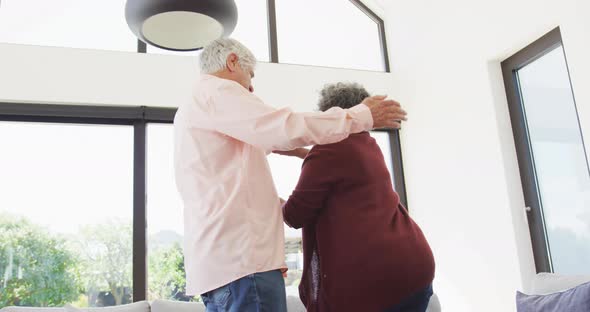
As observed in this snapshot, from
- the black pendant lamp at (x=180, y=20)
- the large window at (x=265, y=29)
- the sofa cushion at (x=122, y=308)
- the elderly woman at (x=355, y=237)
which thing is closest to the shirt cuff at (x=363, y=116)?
the elderly woman at (x=355, y=237)

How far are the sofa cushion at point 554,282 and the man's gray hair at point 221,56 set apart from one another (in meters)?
1.85

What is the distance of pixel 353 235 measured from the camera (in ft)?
4.42

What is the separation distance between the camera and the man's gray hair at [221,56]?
57.1 inches

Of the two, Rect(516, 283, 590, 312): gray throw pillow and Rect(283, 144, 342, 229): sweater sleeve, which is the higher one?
Rect(283, 144, 342, 229): sweater sleeve

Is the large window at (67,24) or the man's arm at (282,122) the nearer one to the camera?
the man's arm at (282,122)

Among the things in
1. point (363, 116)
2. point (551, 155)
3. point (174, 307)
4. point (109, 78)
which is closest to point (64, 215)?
point (109, 78)

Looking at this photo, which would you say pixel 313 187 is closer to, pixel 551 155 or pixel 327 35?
pixel 551 155

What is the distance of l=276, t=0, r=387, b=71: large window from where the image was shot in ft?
14.6

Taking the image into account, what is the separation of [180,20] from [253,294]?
1.14m

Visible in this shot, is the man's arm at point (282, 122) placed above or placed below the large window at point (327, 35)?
below

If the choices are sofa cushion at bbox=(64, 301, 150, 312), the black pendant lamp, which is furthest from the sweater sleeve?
sofa cushion at bbox=(64, 301, 150, 312)

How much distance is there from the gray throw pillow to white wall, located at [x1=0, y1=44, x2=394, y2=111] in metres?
2.03

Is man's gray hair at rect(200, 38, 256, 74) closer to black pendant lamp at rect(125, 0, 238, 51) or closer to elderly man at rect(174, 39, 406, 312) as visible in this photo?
elderly man at rect(174, 39, 406, 312)

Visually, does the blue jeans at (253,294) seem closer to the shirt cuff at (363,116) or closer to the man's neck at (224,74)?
the shirt cuff at (363,116)
